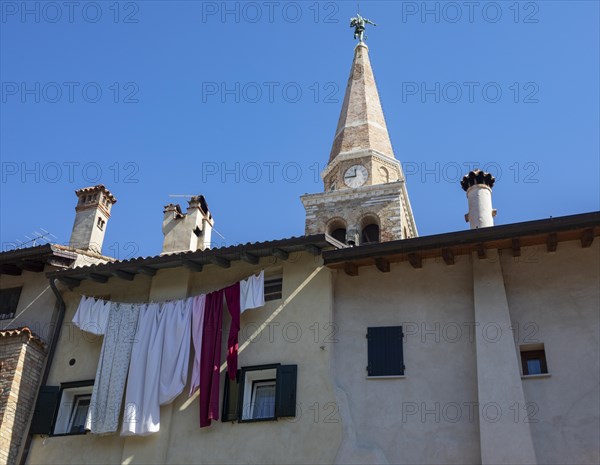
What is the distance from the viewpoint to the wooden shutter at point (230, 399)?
50.4 feet

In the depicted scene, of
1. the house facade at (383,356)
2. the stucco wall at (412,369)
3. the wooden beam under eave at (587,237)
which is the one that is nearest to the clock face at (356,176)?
the house facade at (383,356)

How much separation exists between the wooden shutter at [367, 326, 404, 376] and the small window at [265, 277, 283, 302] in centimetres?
214

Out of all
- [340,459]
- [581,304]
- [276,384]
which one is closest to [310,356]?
[276,384]

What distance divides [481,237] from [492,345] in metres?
1.99

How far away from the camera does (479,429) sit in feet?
45.0

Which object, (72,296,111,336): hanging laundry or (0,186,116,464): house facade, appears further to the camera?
(72,296,111,336): hanging laundry

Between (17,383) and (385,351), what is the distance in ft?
25.2

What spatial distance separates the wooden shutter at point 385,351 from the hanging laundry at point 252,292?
2320 millimetres

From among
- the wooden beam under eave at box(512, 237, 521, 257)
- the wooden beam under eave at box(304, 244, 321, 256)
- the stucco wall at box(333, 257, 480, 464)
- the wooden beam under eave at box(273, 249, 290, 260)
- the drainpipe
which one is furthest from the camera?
the drainpipe

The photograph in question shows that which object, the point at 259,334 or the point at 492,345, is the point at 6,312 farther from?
the point at 492,345

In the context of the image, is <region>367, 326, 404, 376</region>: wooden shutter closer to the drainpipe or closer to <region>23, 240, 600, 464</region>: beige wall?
<region>23, 240, 600, 464</region>: beige wall

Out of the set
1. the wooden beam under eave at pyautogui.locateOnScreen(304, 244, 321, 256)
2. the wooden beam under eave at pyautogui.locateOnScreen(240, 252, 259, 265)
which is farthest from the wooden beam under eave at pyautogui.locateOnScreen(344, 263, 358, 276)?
the wooden beam under eave at pyautogui.locateOnScreen(240, 252, 259, 265)

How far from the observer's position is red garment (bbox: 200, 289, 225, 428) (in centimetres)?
1540

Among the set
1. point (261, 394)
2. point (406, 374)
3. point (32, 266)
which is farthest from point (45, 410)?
point (406, 374)
